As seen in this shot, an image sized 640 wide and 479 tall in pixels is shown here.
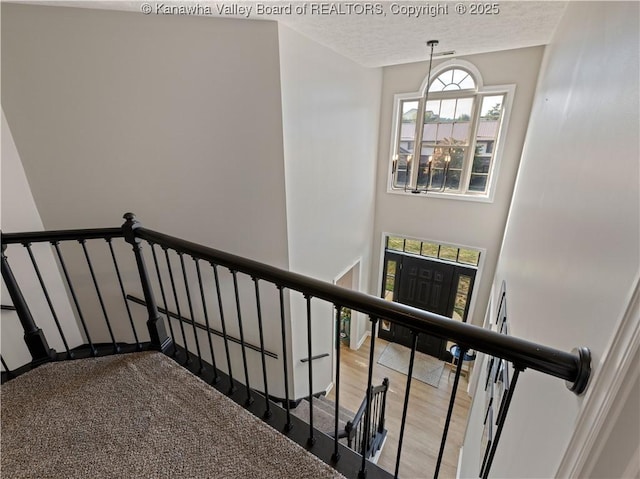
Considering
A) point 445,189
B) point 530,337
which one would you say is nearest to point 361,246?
point 445,189

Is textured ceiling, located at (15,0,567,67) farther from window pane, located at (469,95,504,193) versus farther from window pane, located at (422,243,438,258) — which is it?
window pane, located at (422,243,438,258)

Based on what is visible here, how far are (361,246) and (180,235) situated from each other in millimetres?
3094

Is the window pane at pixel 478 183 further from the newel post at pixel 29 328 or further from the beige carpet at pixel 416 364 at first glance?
the newel post at pixel 29 328

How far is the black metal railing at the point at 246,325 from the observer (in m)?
0.78

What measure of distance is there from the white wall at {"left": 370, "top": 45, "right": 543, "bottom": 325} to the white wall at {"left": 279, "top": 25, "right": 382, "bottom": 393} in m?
0.30

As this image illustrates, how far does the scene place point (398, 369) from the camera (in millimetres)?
5219

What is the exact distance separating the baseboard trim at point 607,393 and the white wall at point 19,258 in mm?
3472

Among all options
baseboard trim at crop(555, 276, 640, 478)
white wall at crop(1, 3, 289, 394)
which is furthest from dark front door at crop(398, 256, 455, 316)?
baseboard trim at crop(555, 276, 640, 478)

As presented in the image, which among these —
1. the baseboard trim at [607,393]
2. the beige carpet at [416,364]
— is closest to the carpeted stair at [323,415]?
the beige carpet at [416,364]

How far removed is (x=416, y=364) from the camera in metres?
5.38

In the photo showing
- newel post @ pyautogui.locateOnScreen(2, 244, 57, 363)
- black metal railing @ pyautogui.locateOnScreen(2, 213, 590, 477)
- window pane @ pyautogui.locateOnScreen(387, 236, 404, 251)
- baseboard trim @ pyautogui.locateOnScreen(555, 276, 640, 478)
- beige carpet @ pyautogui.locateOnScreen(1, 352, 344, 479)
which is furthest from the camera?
window pane @ pyautogui.locateOnScreen(387, 236, 404, 251)

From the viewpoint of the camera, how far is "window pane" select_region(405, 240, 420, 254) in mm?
5320

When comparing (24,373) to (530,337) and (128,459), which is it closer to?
(128,459)

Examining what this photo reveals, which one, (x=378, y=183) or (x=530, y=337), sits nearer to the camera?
(x=530, y=337)
